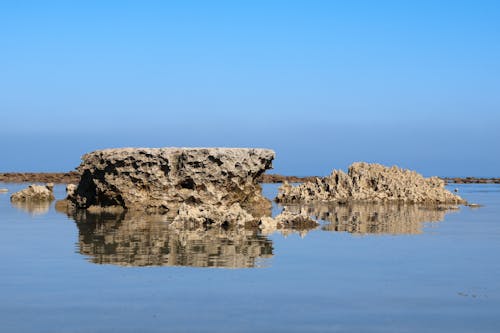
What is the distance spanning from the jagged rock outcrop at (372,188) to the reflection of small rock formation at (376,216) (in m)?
1.84

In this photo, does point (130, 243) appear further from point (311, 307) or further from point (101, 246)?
point (311, 307)

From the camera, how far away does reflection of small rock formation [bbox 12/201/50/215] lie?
2558 cm

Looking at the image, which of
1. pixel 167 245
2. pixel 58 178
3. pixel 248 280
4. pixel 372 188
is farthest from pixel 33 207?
pixel 58 178

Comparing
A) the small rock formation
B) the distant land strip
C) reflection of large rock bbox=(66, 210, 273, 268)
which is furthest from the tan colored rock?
the distant land strip

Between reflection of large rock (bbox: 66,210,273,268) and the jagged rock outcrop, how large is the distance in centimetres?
1360

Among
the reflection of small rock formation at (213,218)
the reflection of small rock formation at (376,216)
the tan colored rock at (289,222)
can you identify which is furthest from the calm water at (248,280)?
the reflection of small rock formation at (213,218)

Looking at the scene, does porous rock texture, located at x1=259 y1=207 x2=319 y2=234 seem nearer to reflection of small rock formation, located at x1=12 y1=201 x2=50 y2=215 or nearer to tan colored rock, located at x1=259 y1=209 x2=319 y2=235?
tan colored rock, located at x1=259 y1=209 x2=319 y2=235

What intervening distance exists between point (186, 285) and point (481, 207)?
70.8ft

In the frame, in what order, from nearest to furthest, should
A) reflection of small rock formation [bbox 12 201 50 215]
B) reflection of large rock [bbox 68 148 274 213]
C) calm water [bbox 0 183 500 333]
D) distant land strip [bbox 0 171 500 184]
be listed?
calm water [bbox 0 183 500 333]
reflection of small rock formation [bbox 12 201 50 215]
reflection of large rock [bbox 68 148 274 213]
distant land strip [bbox 0 171 500 184]

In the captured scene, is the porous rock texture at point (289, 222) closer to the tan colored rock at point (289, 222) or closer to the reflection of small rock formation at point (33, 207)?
the tan colored rock at point (289, 222)

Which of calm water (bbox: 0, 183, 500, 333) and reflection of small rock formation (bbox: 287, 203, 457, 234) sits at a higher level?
reflection of small rock formation (bbox: 287, 203, 457, 234)

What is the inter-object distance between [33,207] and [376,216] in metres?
12.3

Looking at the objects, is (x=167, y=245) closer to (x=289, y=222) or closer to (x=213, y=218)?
(x=213, y=218)

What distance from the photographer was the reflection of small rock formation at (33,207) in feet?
83.9
